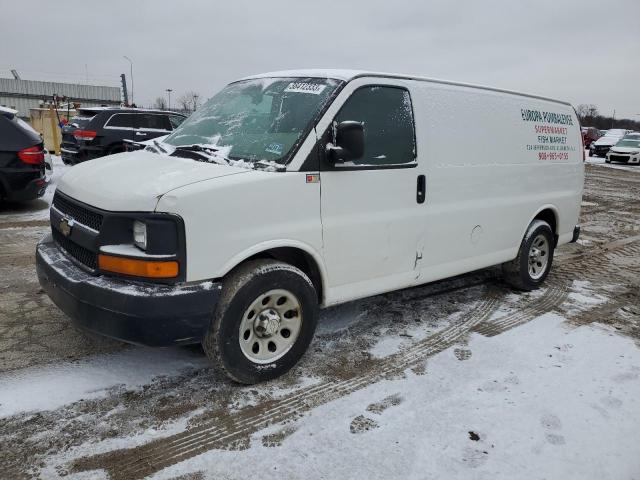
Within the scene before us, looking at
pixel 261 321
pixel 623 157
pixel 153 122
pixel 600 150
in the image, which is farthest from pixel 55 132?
pixel 600 150

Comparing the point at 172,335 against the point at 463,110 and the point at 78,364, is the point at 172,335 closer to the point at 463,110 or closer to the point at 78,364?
the point at 78,364

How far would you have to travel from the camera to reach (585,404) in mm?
3152

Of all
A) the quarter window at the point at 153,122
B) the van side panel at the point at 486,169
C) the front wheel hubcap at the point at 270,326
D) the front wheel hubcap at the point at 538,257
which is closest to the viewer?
the front wheel hubcap at the point at 270,326

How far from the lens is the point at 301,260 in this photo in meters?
3.52

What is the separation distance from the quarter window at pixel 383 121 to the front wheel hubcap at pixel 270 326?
1116 millimetres

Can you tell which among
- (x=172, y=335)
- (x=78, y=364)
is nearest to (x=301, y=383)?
(x=172, y=335)

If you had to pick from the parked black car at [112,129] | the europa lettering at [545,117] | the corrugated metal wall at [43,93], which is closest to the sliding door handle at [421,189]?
the europa lettering at [545,117]

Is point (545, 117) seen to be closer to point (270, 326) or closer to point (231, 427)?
point (270, 326)

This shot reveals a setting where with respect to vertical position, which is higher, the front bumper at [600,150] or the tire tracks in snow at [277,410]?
the front bumper at [600,150]

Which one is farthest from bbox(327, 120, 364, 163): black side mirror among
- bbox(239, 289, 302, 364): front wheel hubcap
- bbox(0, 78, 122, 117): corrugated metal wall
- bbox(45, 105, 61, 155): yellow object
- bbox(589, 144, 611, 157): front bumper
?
bbox(0, 78, 122, 117): corrugated metal wall

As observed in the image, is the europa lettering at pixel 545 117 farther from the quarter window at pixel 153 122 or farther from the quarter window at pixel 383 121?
the quarter window at pixel 153 122

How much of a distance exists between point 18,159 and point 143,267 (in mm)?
6315

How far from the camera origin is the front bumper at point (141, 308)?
9.00ft

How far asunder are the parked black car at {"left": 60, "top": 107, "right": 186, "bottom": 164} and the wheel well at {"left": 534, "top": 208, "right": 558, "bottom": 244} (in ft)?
32.2
